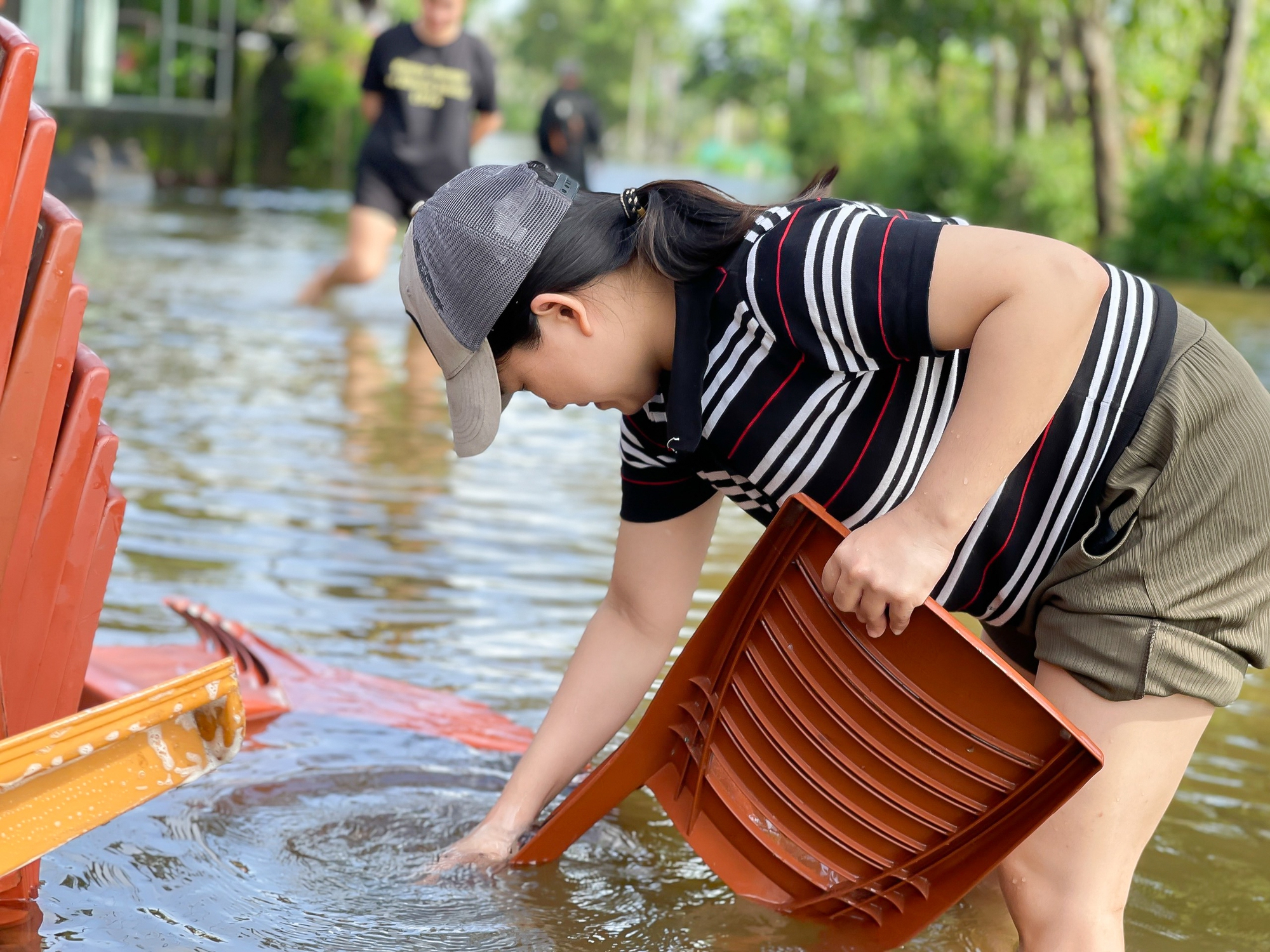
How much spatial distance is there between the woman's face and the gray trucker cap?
5 centimetres

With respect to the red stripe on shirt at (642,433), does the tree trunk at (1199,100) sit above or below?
above

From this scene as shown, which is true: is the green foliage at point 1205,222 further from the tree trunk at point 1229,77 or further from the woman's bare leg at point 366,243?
the woman's bare leg at point 366,243

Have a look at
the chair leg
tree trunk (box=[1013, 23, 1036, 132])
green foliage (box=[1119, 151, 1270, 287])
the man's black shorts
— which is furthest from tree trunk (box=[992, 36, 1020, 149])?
the chair leg

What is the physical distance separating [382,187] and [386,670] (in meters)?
4.62

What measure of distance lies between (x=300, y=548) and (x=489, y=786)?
1463mm

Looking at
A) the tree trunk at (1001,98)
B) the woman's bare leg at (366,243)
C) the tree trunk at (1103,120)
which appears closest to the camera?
the woman's bare leg at (366,243)

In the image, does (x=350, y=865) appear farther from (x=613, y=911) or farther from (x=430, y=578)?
(x=430, y=578)

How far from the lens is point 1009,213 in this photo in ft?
62.1

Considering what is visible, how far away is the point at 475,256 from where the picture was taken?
1723mm

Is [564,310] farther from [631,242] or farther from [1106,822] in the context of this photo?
[1106,822]

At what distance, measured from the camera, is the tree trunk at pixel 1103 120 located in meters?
15.5

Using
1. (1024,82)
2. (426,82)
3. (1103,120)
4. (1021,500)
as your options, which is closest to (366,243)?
(426,82)

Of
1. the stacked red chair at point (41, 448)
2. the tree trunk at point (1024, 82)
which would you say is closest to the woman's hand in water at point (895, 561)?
the stacked red chair at point (41, 448)

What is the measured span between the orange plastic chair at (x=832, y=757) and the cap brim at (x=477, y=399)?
38 cm
